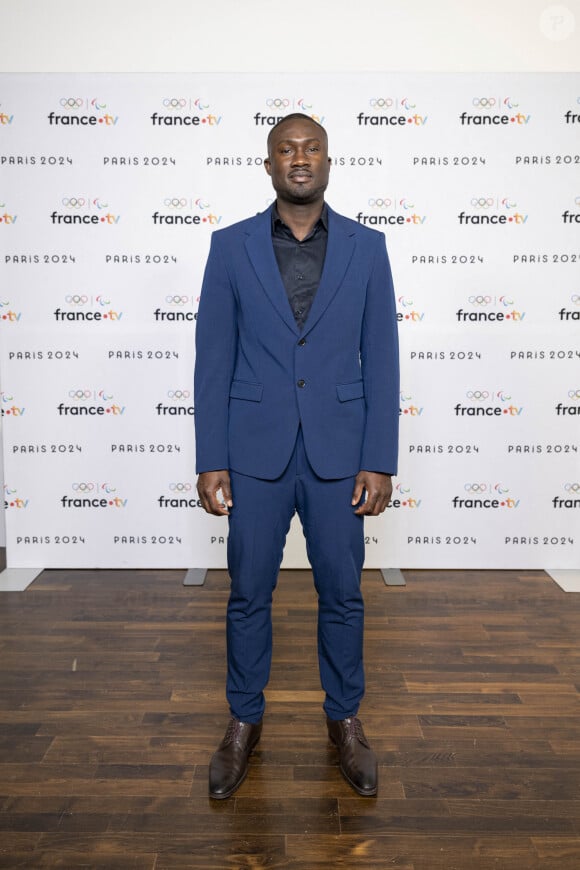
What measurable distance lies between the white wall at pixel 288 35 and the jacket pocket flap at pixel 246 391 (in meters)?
2.03

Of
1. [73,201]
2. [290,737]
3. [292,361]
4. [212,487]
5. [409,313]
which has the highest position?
[73,201]

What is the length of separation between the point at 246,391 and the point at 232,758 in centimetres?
102

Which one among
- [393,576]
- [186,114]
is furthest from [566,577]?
[186,114]

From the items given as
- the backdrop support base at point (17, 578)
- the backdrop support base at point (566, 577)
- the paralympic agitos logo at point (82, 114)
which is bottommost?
the backdrop support base at point (17, 578)

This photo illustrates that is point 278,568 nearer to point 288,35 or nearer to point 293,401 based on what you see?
point 293,401

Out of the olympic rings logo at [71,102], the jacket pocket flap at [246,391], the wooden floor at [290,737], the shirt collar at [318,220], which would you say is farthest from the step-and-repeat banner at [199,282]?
the jacket pocket flap at [246,391]

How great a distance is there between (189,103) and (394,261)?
1179mm

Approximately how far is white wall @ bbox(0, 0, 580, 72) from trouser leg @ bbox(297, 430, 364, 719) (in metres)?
2.24

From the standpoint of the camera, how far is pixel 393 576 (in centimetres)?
364

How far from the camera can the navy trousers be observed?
2031 millimetres

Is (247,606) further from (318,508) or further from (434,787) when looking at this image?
(434,787)

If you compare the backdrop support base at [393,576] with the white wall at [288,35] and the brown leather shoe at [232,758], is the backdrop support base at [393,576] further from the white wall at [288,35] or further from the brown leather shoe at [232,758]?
the white wall at [288,35]

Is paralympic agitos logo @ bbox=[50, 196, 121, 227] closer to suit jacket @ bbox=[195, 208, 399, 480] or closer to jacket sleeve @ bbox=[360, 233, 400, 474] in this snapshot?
suit jacket @ bbox=[195, 208, 399, 480]

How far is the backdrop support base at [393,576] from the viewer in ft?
11.7
